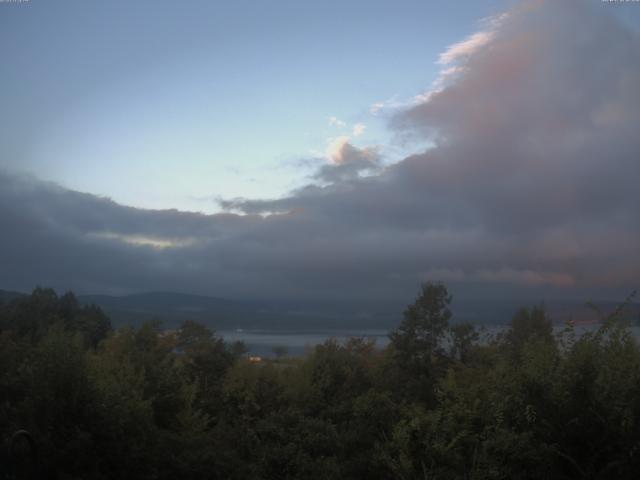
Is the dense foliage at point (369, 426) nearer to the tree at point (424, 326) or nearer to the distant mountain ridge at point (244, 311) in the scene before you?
the tree at point (424, 326)

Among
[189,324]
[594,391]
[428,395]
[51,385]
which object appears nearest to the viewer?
[594,391]

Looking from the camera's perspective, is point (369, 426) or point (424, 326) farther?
point (424, 326)

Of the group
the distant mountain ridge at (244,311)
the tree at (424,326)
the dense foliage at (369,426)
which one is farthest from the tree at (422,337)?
the distant mountain ridge at (244,311)

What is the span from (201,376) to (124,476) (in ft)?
80.1

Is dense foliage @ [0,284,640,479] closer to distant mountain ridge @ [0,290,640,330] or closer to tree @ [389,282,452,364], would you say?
tree @ [389,282,452,364]

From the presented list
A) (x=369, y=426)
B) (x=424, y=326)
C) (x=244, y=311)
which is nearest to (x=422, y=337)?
(x=424, y=326)

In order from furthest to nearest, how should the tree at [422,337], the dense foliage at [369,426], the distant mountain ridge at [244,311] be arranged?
1. the distant mountain ridge at [244,311]
2. the tree at [422,337]
3. the dense foliage at [369,426]

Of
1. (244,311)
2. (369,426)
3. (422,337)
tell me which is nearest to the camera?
(369,426)

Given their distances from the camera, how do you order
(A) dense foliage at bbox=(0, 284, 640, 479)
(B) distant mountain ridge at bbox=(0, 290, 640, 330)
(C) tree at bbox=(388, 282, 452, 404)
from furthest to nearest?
1. (B) distant mountain ridge at bbox=(0, 290, 640, 330)
2. (C) tree at bbox=(388, 282, 452, 404)
3. (A) dense foliage at bbox=(0, 284, 640, 479)

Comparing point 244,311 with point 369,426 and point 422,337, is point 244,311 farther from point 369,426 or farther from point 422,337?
point 369,426

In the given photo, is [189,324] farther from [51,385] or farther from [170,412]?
[51,385]

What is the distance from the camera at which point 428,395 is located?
2797 cm

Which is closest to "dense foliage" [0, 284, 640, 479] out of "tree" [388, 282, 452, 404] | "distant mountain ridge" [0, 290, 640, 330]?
"tree" [388, 282, 452, 404]

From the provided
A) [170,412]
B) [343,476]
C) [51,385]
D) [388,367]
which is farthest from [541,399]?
[388,367]
